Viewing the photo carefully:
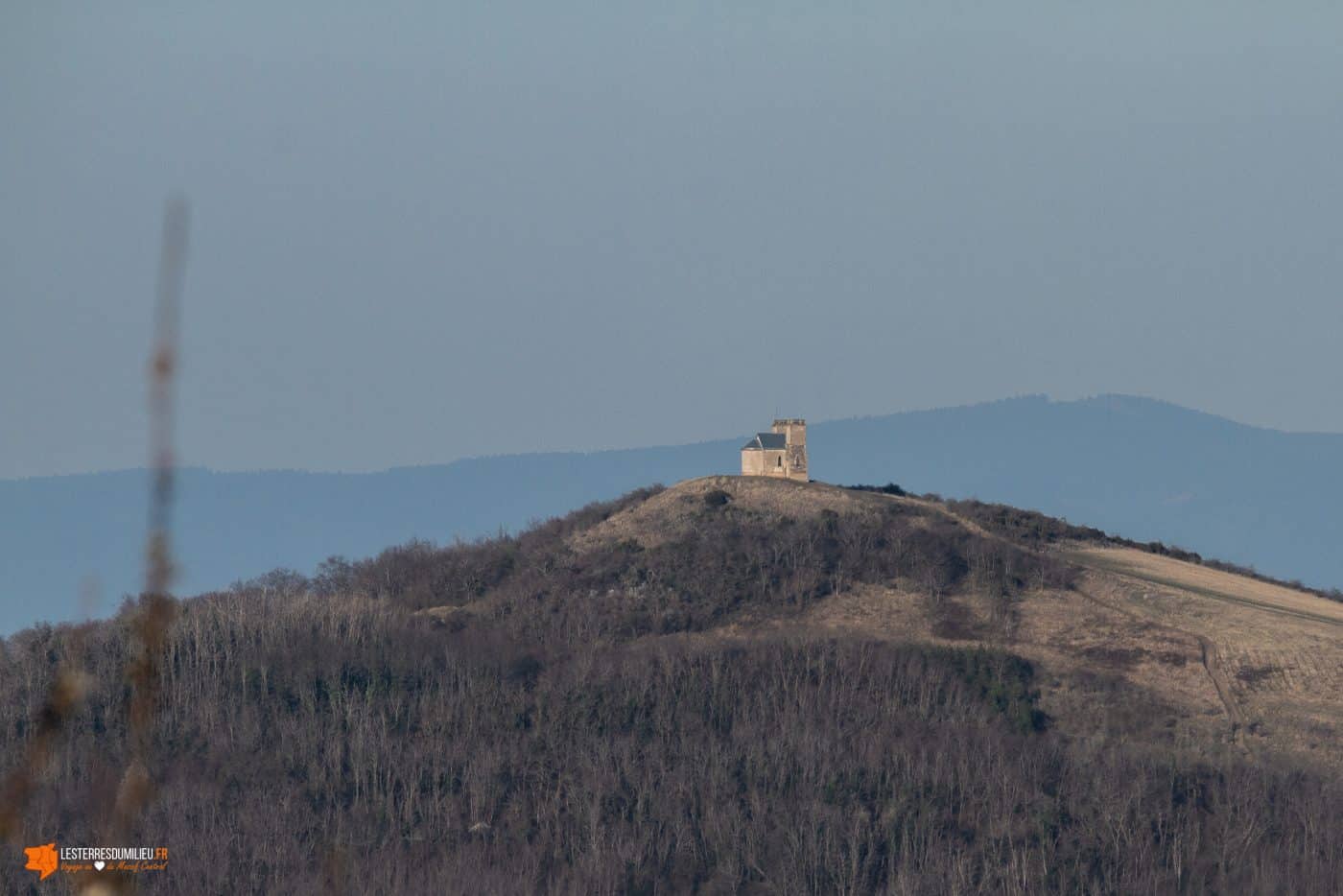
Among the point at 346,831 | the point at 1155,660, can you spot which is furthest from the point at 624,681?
the point at 1155,660

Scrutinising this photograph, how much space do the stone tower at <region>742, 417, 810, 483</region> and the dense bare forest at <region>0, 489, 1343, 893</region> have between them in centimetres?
765

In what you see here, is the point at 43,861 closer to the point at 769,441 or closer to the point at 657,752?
the point at 657,752

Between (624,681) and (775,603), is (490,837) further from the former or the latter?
(775,603)

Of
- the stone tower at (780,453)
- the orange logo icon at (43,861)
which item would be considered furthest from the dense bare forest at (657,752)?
the stone tower at (780,453)

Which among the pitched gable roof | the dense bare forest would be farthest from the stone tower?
the dense bare forest

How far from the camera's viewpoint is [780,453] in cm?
11069

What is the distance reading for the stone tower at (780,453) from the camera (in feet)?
361

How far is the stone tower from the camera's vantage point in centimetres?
10994

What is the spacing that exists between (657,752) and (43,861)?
28.7 m

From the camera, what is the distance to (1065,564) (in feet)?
336

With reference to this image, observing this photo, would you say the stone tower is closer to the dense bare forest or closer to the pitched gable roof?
the pitched gable roof

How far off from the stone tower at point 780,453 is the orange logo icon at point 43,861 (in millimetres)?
61634

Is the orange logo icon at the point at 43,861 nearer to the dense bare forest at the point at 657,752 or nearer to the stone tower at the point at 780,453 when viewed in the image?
the dense bare forest at the point at 657,752

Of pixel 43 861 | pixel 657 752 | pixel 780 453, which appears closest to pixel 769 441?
pixel 780 453
